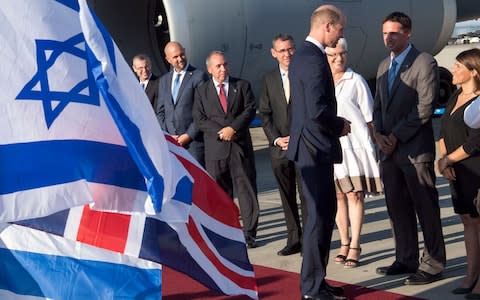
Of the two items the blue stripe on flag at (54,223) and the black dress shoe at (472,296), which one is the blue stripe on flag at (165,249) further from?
the black dress shoe at (472,296)

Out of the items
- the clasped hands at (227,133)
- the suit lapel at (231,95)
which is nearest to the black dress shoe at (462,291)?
the clasped hands at (227,133)

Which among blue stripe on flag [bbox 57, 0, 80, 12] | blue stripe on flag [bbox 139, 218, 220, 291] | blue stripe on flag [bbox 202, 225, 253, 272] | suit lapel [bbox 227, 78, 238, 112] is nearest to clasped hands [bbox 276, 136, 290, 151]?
suit lapel [bbox 227, 78, 238, 112]

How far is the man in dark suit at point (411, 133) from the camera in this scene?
535 centimetres

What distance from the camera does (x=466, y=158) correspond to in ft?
16.3

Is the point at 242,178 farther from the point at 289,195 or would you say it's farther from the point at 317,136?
the point at 317,136

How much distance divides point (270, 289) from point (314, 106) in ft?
4.20

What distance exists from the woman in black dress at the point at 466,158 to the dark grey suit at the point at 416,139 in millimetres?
249

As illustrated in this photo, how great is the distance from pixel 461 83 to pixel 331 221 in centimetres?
107

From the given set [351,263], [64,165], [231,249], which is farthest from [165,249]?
[351,263]

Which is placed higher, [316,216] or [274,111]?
[274,111]

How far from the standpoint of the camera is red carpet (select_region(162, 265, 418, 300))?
5258 mm

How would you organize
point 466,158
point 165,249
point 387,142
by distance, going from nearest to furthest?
point 165,249
point 466,158
point 387,142

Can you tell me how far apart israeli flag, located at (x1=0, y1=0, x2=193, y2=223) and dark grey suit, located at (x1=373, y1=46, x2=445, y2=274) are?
9.56ft

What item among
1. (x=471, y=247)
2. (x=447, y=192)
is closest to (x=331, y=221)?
(x=471, y=247)
